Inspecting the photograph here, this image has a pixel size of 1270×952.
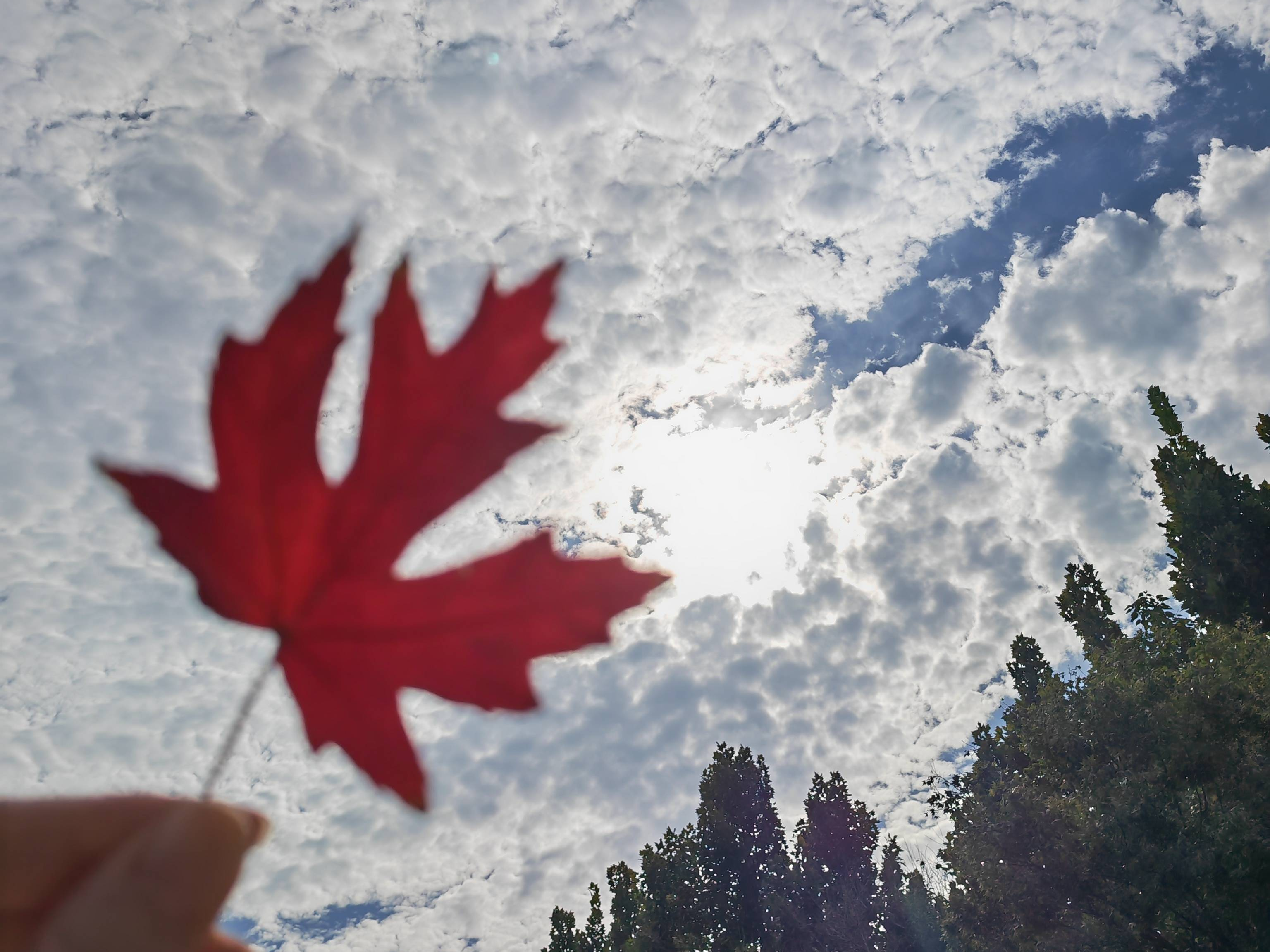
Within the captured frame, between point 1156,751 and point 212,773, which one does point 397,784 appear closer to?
point 212,773

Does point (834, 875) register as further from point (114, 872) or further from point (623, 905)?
point (114, 872)

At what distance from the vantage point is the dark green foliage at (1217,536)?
19.7 meters

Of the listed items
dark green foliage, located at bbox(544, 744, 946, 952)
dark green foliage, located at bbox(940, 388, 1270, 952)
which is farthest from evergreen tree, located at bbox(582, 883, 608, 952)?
dark green foliage, located at bbox(940, 388, 1270, 952)

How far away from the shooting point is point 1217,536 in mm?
20000

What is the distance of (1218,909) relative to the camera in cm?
1541

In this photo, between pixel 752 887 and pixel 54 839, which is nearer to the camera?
pixel 54 839

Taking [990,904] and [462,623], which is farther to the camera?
[990,904]

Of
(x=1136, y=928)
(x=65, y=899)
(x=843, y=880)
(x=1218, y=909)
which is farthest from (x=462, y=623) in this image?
(x=843, y=880)

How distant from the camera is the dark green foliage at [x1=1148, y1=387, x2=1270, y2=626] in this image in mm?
19719

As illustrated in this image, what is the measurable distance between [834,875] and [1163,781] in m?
21.0

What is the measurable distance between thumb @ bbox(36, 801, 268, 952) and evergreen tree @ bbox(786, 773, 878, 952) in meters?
37.9

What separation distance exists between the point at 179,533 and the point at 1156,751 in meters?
23.2

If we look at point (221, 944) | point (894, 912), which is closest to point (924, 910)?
point (894, 912)

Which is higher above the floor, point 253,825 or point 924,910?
point 253,825
